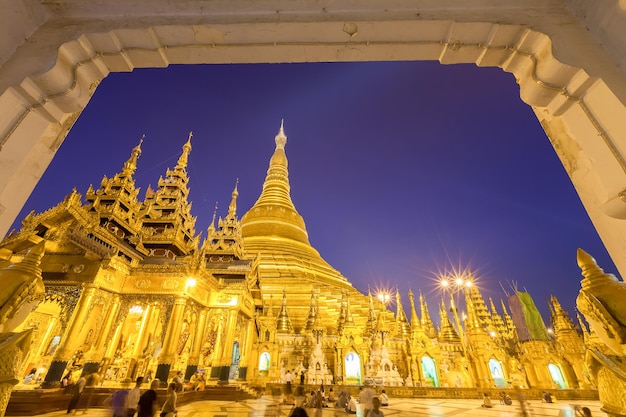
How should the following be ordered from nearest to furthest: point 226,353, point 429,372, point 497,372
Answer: point 226,353 < point 497,372 < point 429,372

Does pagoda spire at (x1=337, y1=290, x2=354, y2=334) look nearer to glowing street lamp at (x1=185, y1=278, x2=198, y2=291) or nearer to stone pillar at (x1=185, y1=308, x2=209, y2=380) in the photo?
stone pillar at (x1=185, y1=308, x2=209, y2=380)

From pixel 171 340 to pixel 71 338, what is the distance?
2.46 meters

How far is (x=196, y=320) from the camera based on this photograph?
1076 centimetres

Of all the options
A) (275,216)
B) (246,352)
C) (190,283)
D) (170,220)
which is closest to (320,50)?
(190,283)

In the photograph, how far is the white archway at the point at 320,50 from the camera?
66.4 inches

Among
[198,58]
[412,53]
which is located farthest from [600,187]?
[198,58]

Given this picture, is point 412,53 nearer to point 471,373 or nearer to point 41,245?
point 41,245

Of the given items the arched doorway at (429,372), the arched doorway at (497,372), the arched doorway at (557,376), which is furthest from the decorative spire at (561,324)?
the arched doorway at (429,372)

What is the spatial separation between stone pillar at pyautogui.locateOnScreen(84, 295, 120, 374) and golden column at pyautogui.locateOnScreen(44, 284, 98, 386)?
0.48 m

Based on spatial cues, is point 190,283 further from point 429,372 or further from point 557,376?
point 557,376

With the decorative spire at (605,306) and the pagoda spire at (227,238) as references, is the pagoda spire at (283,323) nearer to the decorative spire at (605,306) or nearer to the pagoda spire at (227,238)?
the pagoda spire at (227,238)

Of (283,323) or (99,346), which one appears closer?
(99,346)

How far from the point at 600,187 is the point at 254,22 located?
2.42 meters

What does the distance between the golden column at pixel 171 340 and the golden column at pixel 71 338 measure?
215 centimetres
